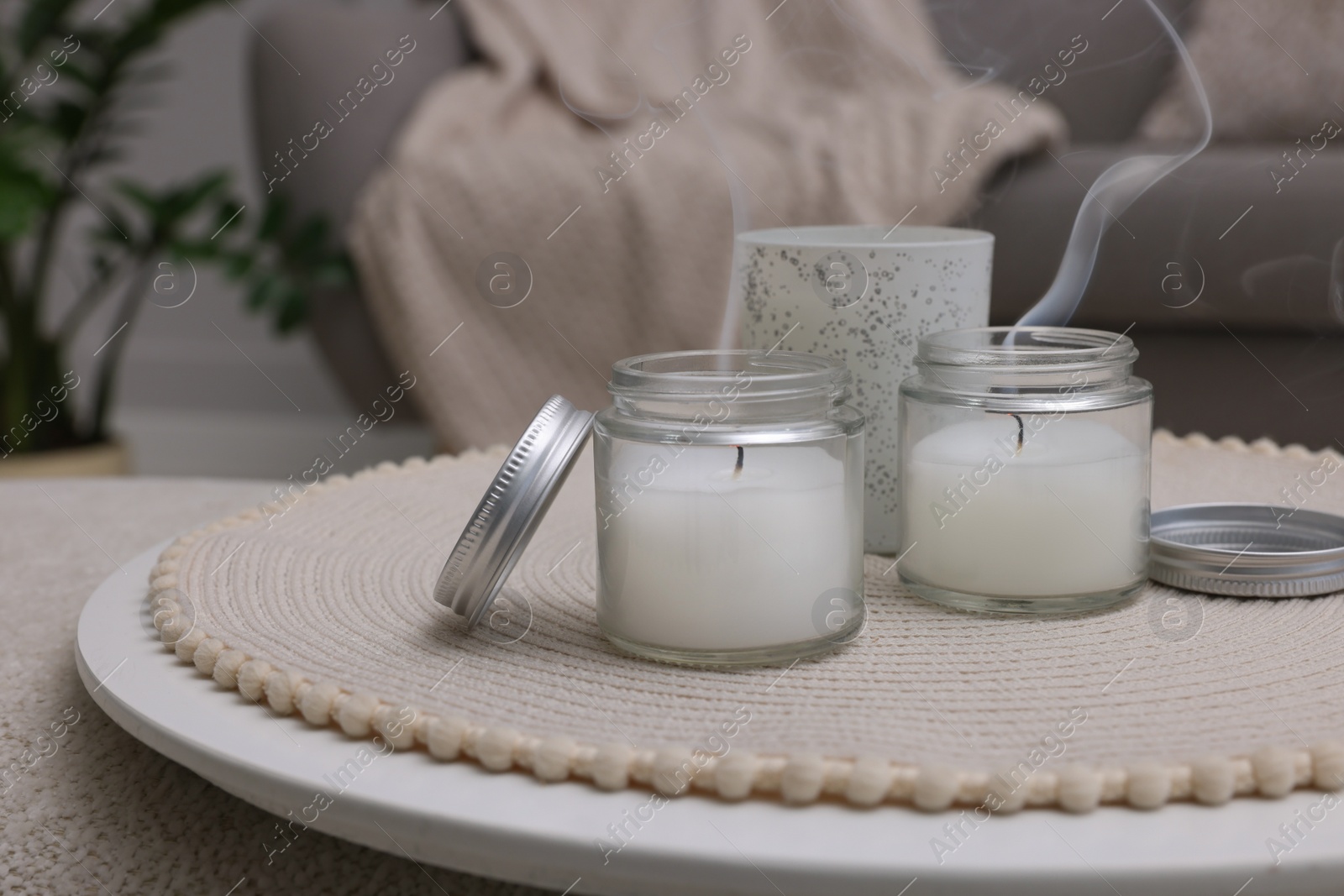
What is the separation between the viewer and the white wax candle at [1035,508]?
589mm

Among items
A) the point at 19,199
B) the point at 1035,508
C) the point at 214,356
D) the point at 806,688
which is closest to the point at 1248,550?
the point at 1035,508

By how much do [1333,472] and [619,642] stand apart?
0.56 m

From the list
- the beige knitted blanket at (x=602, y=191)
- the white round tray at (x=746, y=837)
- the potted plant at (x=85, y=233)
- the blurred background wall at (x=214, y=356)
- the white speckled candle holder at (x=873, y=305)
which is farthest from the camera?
the blurred background wall at (x=214, y=356)

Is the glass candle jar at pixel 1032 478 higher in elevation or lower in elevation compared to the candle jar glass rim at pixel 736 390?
lower

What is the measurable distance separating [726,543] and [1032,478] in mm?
167

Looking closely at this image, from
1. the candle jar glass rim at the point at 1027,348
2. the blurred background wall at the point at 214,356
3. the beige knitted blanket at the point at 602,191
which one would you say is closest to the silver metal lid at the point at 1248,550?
the candle jar glass rim at the point at 1027,348

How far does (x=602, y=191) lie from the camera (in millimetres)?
1751

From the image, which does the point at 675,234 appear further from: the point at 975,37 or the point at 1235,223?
the point at 1235,223

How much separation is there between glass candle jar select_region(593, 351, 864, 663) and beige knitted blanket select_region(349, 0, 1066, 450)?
43.8 inches

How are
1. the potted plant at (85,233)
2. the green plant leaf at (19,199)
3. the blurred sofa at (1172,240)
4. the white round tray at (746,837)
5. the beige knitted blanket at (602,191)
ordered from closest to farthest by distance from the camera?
the white round tray at (746,837), the blurred sofa at (1172,240), the beige knitted blanket at (602,191), the green plant leaf at (19,199), the potted plant at (85,233)

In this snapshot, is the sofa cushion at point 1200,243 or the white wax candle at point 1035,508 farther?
the sofa cushion at point 1200,243

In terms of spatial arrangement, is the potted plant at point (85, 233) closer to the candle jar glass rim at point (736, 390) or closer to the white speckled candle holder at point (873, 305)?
the white speckled candle holder at point (873, 305)

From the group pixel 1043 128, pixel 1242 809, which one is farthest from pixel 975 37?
pixel 1242 809

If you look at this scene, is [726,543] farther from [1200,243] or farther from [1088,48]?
[1088,48]
